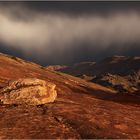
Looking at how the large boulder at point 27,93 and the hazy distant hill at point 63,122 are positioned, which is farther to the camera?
the large boulder at point 27,93

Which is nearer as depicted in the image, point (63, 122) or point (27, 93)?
point (63, 122)

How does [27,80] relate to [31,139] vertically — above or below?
above

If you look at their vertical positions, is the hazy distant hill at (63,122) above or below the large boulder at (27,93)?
below

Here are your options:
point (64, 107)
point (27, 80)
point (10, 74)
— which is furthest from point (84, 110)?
point (10, 74)

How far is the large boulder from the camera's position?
3844cm

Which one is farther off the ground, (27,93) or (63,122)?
(27,93)

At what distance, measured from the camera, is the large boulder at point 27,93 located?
126ft

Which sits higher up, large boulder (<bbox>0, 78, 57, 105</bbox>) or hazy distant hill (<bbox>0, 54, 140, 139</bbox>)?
large boulder (<bbox>0, 78, 57, 105</bbox>)

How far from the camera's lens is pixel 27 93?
38531 mm

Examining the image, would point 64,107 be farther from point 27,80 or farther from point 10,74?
point 10,74

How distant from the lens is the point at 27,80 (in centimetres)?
4003

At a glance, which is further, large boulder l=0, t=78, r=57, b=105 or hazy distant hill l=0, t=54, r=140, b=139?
large boulder l=0, t=78, r=57, b=105

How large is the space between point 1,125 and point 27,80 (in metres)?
10.2

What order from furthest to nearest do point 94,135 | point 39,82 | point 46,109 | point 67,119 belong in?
1. point 39,82
2. point 46,109
3. point 67,119
4. point 94,135
